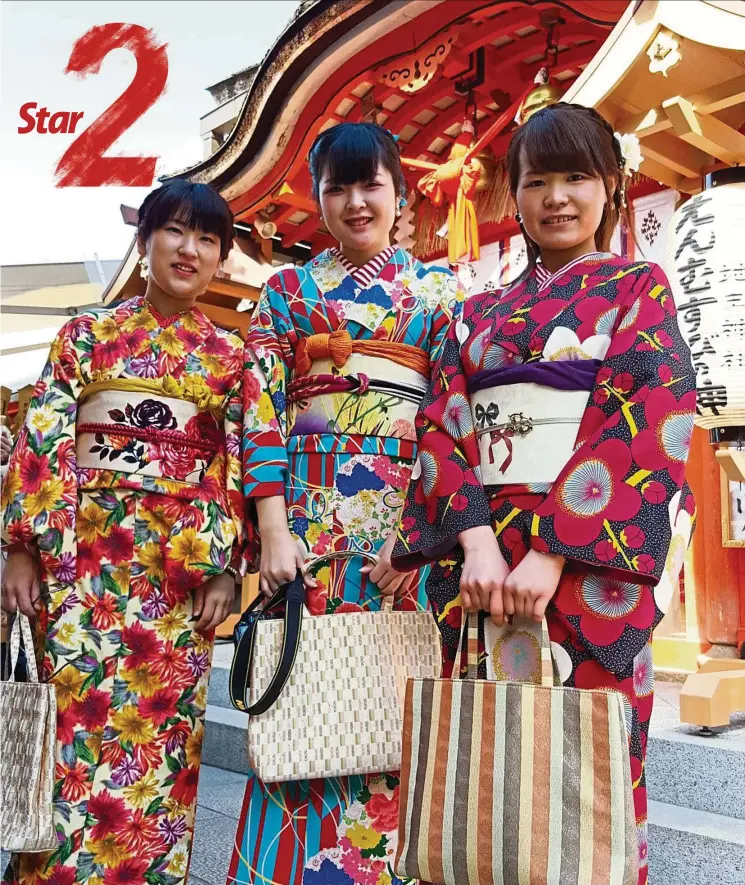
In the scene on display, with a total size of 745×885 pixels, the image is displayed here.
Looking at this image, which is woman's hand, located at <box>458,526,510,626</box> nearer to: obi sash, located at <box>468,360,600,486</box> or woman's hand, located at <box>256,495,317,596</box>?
obi sash, located at <box>468,360,600,486</box>

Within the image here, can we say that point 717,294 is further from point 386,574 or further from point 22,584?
point 22,584

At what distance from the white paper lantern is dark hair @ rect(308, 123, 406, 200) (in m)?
1.58

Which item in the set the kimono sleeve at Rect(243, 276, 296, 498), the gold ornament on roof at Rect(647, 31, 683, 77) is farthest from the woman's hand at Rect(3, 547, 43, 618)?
the gold ornament on roof at Rect(647, 31, 683, 77)

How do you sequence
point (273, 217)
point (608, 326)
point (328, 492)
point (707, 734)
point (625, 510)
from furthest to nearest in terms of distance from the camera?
point (273, 217)
point (707, 734)
point (328, 492)
point (608, 326)
point (625, 510)

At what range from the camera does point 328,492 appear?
193 centimetres

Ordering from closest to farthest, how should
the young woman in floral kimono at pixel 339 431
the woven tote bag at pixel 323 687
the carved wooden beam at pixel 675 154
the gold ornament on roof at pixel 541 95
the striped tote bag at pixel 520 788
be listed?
the striped tote bag at pixel 520 788
the woven tote bag at pixel 323 687
the young woman in floral kimono at pixel 339 431
the carved wooden beam at pixel 675 154
the gold ornament on roof at pixel 541 95

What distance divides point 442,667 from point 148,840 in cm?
90

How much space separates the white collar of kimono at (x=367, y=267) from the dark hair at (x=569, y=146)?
46cm

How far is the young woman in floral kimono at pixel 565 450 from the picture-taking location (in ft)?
4.63


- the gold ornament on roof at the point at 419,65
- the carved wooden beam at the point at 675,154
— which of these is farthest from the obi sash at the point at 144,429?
the gold ornament on roof at the point at 419,65

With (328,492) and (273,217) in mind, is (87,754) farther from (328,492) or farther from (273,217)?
(273,217)

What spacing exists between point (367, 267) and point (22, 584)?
3.84 feet

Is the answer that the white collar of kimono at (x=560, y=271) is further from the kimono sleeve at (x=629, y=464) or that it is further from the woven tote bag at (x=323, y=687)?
the woven tote bag at (x=323, y=687)

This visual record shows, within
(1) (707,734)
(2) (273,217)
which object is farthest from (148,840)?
(2) (273,217)
